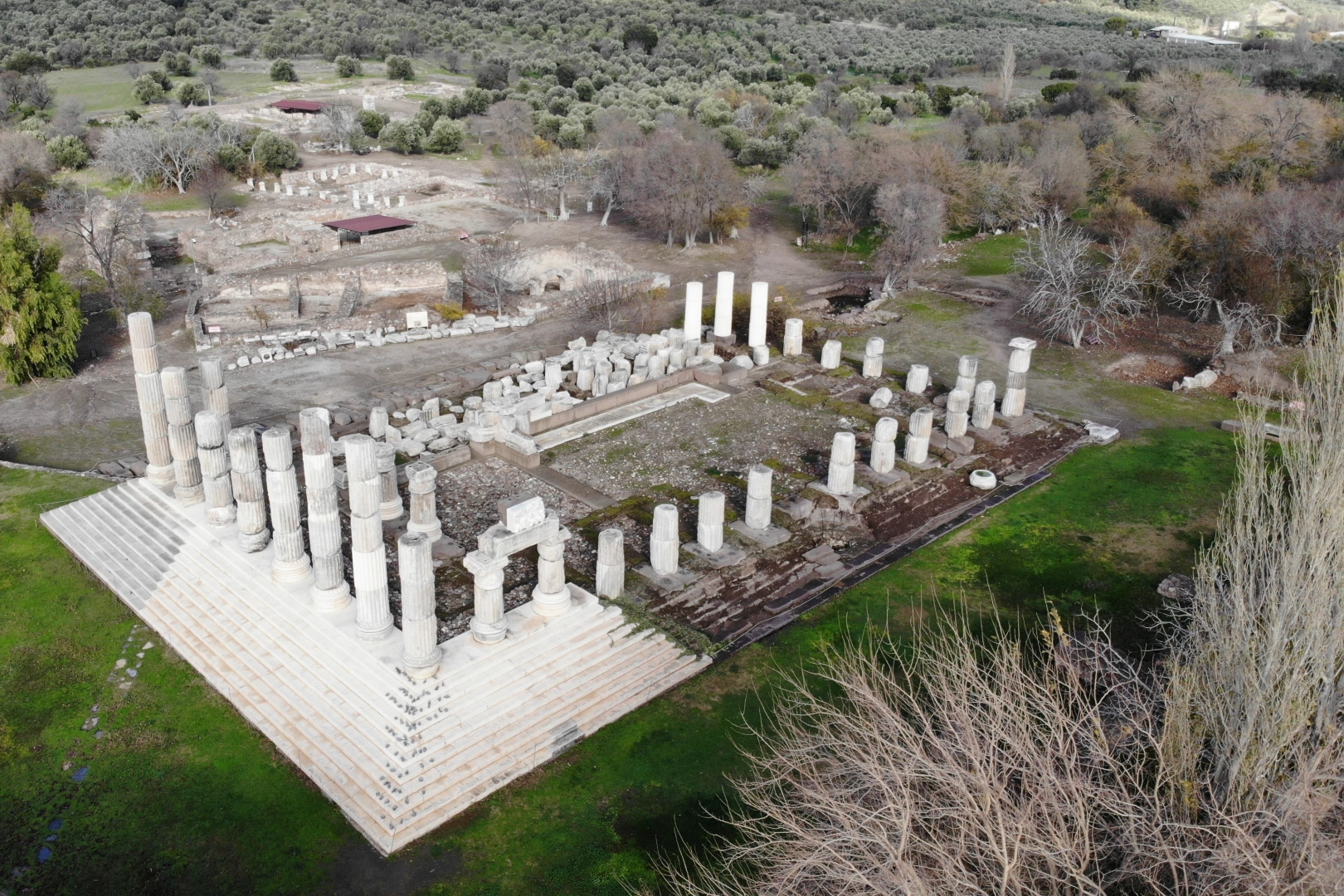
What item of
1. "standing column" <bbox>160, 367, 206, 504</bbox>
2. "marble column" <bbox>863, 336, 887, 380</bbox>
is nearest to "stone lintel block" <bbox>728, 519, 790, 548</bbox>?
"marble column" <bbox>863, 336, 887, 380</bbox>

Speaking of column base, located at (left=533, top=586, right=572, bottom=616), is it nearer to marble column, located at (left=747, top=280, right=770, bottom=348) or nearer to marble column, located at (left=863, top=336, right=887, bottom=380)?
marble column, located at (left=863, top=336, right=887, bottom=380)

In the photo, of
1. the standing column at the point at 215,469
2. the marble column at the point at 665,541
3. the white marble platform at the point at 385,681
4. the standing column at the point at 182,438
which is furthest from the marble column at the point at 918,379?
the standing column at the point at 182,438

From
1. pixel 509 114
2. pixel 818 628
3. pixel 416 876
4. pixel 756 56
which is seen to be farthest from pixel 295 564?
pixel 756 56

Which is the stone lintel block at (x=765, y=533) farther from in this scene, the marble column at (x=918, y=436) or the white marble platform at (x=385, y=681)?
the marble column at (x=918, y=436)

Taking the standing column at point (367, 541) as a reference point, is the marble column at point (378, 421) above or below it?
below

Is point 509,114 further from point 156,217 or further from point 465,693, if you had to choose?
point 465,693

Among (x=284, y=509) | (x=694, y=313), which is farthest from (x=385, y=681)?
(x=694, y=313)

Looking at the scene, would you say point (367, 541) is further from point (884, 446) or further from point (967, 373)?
point (967, 373)
